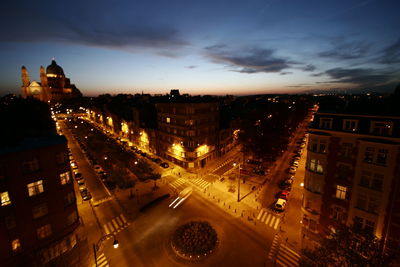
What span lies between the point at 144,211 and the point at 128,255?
378 inches

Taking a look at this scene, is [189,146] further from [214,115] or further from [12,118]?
[12,118]

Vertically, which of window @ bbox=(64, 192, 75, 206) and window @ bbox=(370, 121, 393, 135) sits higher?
window @ bbox=(370, 121, 393, 135)

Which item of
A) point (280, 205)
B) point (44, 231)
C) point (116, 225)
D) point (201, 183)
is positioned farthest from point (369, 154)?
point (44, 231)

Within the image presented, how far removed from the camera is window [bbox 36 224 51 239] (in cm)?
2270

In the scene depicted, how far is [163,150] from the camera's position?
60125 millimetres

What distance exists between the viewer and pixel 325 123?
23000 millimetres

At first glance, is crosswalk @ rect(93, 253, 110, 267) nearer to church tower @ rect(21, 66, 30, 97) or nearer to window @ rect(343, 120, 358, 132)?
window @ rect(343, 120, 358, 132)

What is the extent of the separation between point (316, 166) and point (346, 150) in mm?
3896

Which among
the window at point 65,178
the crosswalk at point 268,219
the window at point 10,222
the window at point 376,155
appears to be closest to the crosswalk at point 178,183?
the crosswalk at point 268,219

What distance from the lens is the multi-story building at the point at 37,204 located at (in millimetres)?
20203

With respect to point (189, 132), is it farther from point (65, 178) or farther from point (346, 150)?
point (346, 150)

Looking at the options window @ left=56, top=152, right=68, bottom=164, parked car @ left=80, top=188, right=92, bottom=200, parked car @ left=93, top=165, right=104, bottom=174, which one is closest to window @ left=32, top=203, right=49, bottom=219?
window @ left=56, top=152, right=68, bottom=164

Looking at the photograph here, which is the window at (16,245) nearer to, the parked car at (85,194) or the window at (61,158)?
the window at (61,158)

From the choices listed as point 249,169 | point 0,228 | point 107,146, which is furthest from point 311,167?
point 107,146
